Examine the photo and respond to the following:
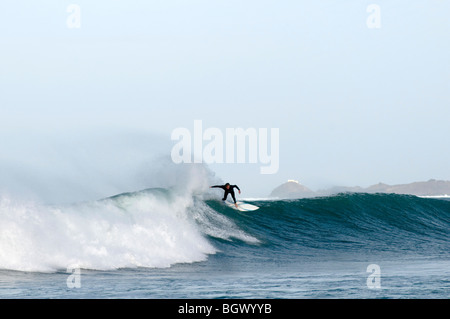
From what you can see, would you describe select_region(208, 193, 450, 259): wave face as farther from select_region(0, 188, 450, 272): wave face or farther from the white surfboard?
the white surfboard

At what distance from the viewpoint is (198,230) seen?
58.1 feet

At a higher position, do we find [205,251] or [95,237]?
[95,237]

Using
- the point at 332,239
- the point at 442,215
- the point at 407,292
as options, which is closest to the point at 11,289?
the point at 407,292

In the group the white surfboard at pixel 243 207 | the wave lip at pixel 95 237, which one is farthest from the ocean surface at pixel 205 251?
the white surfboard at pixel 243 207

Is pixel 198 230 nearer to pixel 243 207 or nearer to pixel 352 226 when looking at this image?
pixel 243 207

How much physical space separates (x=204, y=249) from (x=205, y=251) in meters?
0.14

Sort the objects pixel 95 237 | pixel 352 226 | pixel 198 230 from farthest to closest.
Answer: pixel 352 226, pixel 198 230, pixel 95 237

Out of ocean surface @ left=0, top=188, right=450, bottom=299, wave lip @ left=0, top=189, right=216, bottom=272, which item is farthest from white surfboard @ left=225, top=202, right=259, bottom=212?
wave lip @ left=0, top=189, right=216, bottom=272

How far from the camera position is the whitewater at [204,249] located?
31.8 feet

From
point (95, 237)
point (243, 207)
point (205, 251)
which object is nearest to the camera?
point (95, 237)

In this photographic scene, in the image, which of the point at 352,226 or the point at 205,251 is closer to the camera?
the point at 205,251

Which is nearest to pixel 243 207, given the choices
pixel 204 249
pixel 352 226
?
pixel 352 226

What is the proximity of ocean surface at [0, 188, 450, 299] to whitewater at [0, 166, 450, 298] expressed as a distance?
3 centimetres
